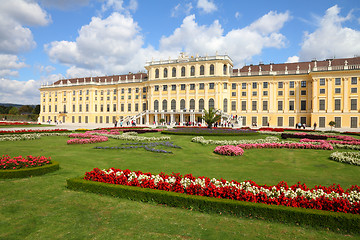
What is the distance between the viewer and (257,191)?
21.0 feet

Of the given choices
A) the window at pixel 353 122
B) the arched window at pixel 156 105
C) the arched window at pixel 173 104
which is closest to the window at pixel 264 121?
the window at pixel 353 122

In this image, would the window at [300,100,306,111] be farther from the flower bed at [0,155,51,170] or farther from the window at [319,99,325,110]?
the flower bed at [0,155,51,170]

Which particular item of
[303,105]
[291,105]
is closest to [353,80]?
[303,105]

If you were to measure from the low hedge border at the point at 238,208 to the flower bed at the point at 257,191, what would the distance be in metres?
0.28

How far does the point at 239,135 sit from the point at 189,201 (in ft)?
60.4

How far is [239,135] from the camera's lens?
78.3ft

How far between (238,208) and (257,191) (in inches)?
31.6

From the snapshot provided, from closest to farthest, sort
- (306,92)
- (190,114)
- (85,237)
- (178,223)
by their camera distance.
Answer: (85,237) < (178,223) < (306,92) < (190,114)

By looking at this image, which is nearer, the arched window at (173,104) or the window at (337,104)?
the window at (337,104)

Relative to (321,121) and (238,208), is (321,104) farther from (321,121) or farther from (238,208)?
(238,208)

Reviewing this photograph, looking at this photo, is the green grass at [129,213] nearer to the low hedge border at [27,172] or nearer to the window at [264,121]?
the low hedge border at [27,172]

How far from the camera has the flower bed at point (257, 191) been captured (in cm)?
574

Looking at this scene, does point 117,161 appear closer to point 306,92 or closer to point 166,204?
point 166,204

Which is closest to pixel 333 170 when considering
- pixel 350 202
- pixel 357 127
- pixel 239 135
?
pixel 350 202
